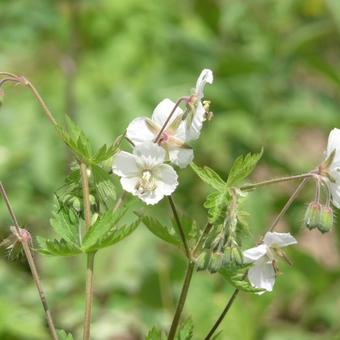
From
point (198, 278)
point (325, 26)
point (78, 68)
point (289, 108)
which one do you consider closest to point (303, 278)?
point (198, 278)

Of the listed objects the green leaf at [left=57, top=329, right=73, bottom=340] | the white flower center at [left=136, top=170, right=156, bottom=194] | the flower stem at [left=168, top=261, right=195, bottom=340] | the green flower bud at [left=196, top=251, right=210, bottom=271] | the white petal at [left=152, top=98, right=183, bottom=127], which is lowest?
the green leaf at [left=57, top=329, right=73, bottom=340]

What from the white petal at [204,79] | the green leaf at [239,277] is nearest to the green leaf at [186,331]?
the green leaf at [239,277]

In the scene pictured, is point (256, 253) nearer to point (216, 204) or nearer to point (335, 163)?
point (216, 204)

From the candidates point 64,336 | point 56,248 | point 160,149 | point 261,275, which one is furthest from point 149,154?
point 64,336

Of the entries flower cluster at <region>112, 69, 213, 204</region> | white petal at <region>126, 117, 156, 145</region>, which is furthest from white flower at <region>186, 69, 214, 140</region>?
white petal at <region>126, 117, 156, 145</region>

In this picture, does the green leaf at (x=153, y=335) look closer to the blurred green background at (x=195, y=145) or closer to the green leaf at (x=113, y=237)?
the green leaf at (x=113, y=237)

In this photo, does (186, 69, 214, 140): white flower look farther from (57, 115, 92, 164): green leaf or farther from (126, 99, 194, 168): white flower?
(57, 115, 92, 164): green leaf
